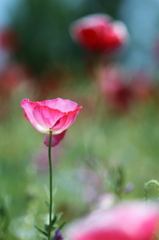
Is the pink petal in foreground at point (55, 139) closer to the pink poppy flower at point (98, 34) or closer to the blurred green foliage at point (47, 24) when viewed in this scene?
the pink poppy flower at point (98, 34)

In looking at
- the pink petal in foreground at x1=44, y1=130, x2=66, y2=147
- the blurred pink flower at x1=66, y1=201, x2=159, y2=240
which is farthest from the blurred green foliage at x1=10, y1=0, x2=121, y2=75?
the blurred pink flower at x1=66, y1=201, x2=159, y2=240

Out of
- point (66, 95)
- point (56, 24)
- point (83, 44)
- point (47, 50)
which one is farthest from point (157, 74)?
point (56, 24)

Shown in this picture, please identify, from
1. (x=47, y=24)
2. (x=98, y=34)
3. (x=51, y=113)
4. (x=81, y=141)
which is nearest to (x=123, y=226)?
(x=51, y=113)

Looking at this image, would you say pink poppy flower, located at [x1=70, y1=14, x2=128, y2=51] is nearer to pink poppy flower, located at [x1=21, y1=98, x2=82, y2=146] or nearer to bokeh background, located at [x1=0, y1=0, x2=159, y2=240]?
bokeh background, located at [x1=0, y1=0, x2=159, y2=240]

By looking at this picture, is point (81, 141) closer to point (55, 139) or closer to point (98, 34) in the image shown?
point (98, 34)

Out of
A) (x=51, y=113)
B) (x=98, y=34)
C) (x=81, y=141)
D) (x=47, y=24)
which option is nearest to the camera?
(x=51, y=113)

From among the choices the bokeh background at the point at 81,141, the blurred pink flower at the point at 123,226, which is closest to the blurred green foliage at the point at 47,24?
the bokeh background at the point at 81,141

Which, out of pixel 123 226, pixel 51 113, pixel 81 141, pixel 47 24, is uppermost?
pixel 47 24
